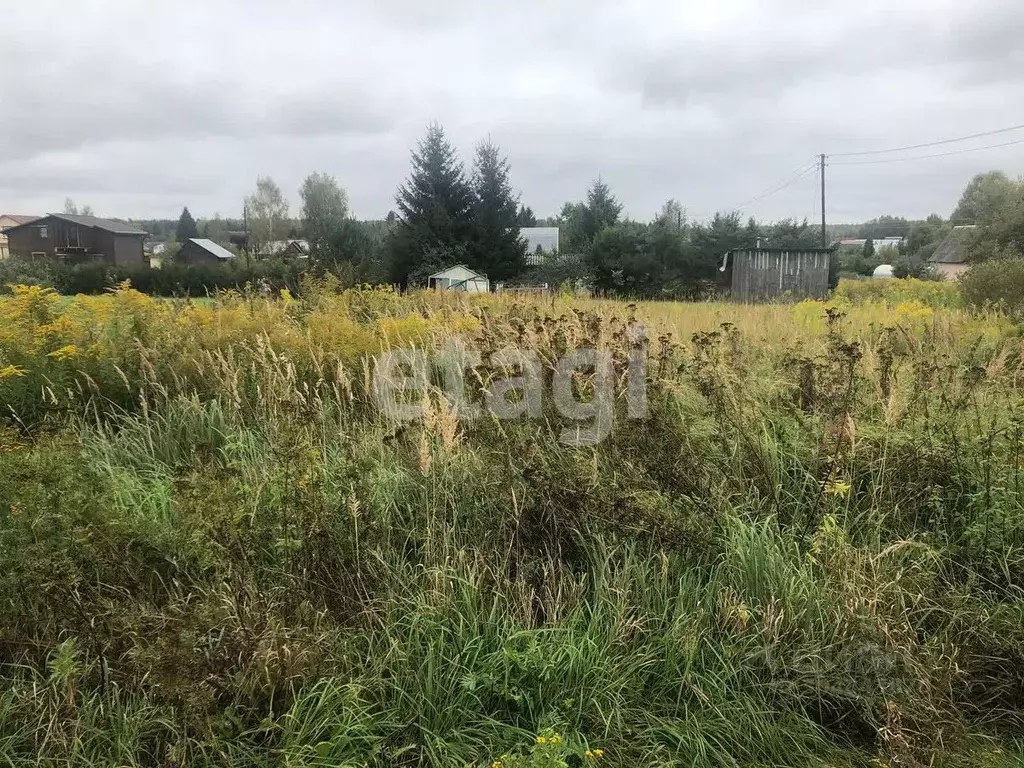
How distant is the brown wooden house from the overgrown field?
52.7 meters

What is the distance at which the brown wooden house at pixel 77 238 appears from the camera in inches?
1845

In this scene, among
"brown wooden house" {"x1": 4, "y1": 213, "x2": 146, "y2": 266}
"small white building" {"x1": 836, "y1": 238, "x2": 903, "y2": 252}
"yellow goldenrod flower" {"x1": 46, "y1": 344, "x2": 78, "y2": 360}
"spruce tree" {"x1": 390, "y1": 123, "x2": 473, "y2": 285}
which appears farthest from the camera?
"small white building" {"x1": 836, "y1": 238, "x2": 903, "y2": 252}

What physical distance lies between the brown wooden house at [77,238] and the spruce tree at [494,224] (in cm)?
3421

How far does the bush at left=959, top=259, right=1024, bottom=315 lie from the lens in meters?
9.22

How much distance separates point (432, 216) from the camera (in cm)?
2467

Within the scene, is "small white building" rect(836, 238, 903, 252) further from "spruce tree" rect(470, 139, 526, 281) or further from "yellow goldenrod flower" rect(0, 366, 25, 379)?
"yellow goldenrod flower" rect(0, 366, 25, 379)

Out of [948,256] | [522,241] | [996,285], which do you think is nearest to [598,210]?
[522,241]

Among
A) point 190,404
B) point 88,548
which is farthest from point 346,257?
point 88,548

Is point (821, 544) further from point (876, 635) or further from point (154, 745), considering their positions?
point (154, 745)

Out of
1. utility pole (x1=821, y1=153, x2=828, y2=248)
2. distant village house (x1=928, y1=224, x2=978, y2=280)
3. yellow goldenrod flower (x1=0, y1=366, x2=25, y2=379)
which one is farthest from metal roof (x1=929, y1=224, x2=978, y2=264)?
yellow goldenrod flower (x1=0, y1=366, x2=25, y2=379)

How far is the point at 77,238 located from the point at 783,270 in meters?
52.0

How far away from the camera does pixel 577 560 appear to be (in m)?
2.56

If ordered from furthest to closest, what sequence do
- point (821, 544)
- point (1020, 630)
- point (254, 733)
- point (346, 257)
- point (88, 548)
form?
point (346, 257)
point (821, 544)
point (1020, 630)
point (88, 548)
point (254, 733)

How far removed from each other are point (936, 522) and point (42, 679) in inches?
136
